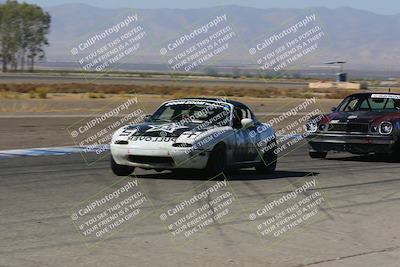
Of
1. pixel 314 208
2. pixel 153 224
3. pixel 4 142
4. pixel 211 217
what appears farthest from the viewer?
pixel 4 142

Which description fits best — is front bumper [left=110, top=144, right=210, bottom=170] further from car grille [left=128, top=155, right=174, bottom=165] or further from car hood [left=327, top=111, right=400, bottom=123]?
car hood [left=327, top=111, right=400, bottom=123]

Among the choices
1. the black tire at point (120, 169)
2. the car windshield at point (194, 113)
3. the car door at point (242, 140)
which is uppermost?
the car windshield at point (194, 113)

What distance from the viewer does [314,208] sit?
9.93 metres

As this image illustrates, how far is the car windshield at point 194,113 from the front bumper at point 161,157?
2.96ft

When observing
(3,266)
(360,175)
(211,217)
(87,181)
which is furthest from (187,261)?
(360,175)

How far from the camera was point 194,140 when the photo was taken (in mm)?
11688

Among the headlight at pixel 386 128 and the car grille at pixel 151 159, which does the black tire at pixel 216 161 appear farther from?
the headlight at pixel 386 128

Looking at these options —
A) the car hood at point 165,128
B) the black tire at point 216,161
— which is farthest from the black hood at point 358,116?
the car hood at point 165,128

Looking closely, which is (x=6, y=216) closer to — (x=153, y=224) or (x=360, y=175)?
(x=153, y=224)

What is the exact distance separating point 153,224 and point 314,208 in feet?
7.79

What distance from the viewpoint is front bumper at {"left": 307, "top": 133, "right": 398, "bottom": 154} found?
51.3 feet

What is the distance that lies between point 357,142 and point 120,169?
5448 mm

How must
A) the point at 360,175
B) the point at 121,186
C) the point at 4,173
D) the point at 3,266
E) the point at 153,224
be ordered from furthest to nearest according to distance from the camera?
the point at 360,175
the point at 4,173
the point at 121,186
the point at 153,224
the point at 3,266

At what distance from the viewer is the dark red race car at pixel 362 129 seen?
15.6 m
